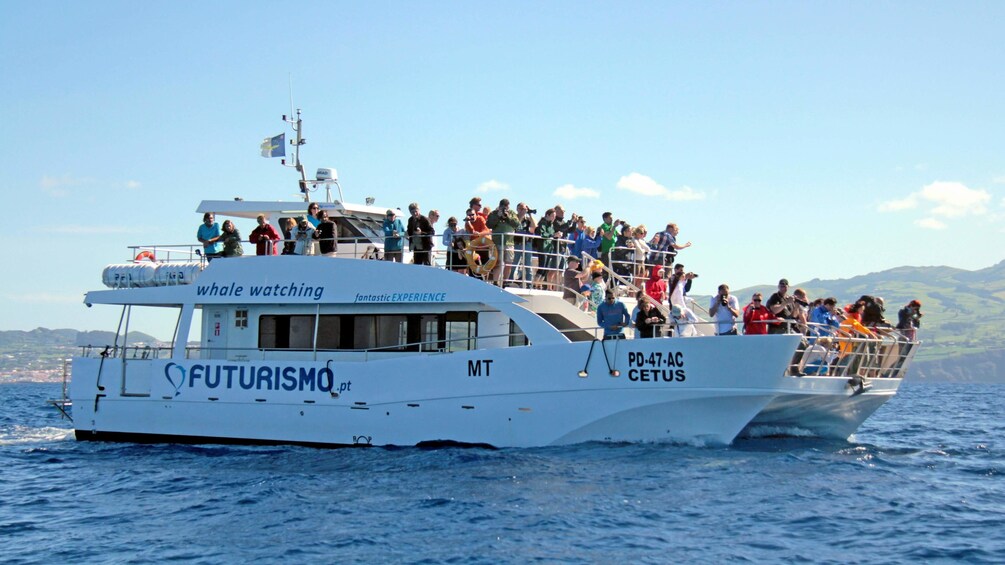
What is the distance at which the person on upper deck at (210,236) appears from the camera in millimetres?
20109

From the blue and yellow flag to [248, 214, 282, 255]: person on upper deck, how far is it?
3.40 meters

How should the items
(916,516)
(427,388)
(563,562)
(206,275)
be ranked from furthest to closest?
(206,275)
(427,388)
(916,516)
(563,562)

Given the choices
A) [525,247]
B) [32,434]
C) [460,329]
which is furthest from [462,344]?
[32,434]

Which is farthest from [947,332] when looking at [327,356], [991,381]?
[327,356]

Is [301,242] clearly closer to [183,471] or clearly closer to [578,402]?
[183,471]

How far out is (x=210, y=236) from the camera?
20297mm

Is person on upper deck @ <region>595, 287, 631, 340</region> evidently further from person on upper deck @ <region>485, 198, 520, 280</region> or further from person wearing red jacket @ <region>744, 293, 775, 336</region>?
person on upper deck @ <region>485, 198, 520, 280</region>

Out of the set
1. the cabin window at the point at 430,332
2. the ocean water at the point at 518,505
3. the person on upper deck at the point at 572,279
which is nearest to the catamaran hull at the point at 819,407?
the ocean water at the point at 518,505

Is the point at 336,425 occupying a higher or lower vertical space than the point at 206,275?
lower

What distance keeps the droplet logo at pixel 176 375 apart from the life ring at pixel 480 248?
5.74m

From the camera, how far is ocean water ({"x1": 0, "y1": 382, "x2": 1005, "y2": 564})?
33.9ft

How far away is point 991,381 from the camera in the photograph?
146250 mm

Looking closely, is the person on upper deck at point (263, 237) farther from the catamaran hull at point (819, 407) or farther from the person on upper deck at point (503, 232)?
the catamaran hull at point (819, 407)

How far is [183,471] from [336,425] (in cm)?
269
